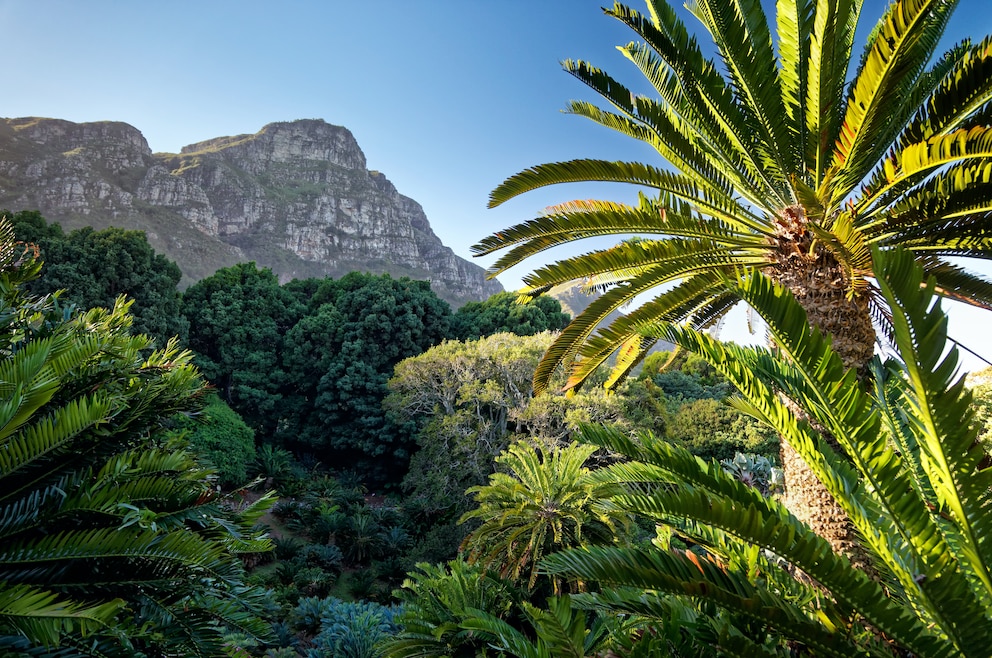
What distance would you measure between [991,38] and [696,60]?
184 centimetres

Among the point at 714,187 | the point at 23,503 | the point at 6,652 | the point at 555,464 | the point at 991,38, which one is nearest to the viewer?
the point at 6,652

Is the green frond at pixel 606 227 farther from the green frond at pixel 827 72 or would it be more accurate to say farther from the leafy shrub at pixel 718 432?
the leafy shrub at pixel 718 432

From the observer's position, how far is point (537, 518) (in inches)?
318

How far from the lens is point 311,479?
20.8 m

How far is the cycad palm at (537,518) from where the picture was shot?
25.7 ft

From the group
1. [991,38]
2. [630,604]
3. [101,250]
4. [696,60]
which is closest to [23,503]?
[630,604]

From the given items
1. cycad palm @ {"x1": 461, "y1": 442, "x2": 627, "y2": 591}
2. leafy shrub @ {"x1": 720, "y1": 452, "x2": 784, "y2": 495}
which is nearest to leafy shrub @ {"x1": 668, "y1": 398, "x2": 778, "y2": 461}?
leafy shrub @ {"x1": 720, "y1": 452, "x2": 784, "y2": 495}

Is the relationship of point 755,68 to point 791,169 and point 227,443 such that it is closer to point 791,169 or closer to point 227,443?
point 791,169

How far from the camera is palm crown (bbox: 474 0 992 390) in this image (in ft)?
11.2

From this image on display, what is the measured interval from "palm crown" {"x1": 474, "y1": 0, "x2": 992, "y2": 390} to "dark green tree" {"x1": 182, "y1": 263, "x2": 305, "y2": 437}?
21554 mm

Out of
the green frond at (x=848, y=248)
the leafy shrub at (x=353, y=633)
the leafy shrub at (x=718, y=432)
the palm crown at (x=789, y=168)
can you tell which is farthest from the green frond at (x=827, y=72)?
the leafy shrub at (x=718, y=432)

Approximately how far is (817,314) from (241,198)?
85.6 m

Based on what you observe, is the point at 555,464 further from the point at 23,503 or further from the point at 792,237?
the point at 23,503

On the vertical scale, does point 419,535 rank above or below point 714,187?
below
